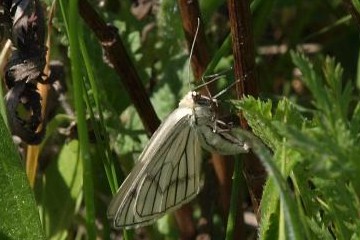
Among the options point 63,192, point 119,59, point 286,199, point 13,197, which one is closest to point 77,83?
point 13,197

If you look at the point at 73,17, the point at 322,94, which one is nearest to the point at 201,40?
the point at 73,17

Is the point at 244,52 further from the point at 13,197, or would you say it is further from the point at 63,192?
the point at 63,192

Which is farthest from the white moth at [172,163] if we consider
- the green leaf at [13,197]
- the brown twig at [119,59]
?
the green leaf at [13,197]

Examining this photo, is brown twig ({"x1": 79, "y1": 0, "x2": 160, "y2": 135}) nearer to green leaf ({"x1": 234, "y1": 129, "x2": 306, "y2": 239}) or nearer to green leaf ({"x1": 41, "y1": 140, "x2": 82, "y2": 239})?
green leaf ({"x1": 41, "y1": 140, "x2": 82, "y2": 239})

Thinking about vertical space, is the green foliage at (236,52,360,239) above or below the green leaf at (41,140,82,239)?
above

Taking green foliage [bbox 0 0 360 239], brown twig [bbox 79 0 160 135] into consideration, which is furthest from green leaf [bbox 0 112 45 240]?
brown twig [bbox 79 0 160 135]

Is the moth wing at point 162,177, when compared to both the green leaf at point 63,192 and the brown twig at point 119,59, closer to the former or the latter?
the brown twig at point 119,59
